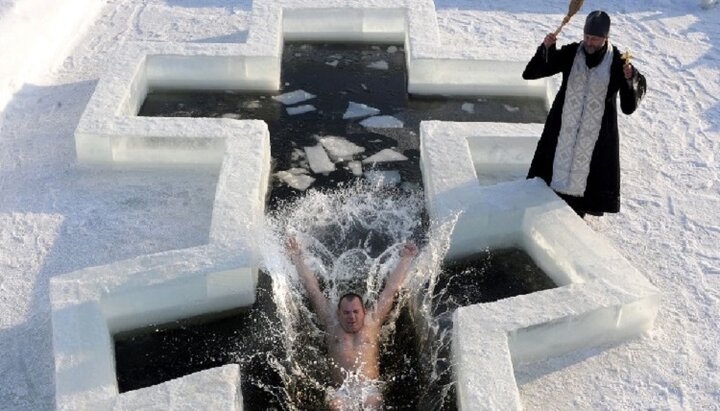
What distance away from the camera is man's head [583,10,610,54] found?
4352 millimetres

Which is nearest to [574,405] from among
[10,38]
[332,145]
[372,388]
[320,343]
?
[372,388]

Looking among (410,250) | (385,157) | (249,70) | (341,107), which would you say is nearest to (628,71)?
(410,250)

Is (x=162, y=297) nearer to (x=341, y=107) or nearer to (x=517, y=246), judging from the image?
(x=517, y=246)

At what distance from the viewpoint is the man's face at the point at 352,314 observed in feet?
13.8

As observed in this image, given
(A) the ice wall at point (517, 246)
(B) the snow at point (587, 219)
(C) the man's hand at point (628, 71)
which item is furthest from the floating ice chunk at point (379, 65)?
(C) the man's hand at point (628, 71)

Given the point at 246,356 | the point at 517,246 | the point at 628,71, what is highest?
the point at 628,71

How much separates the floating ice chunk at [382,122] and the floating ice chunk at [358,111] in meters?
0.08

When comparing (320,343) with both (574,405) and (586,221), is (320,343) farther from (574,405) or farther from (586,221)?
(586,221)

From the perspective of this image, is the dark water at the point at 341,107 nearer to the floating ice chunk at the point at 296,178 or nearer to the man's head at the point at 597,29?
the floating ice chunk at the point at 296,178

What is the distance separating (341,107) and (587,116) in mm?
2255

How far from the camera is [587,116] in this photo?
472 cm

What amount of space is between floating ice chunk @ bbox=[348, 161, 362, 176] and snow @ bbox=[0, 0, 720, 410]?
0.90 metres

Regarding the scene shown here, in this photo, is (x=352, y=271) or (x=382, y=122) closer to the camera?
(x=352, y=271)

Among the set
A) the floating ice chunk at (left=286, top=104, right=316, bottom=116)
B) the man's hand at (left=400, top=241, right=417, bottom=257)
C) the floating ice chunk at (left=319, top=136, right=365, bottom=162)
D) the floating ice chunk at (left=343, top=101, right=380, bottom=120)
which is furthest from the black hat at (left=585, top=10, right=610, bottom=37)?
the floating ice chunk at (left=286, top=104, right=316, bottom=116)
